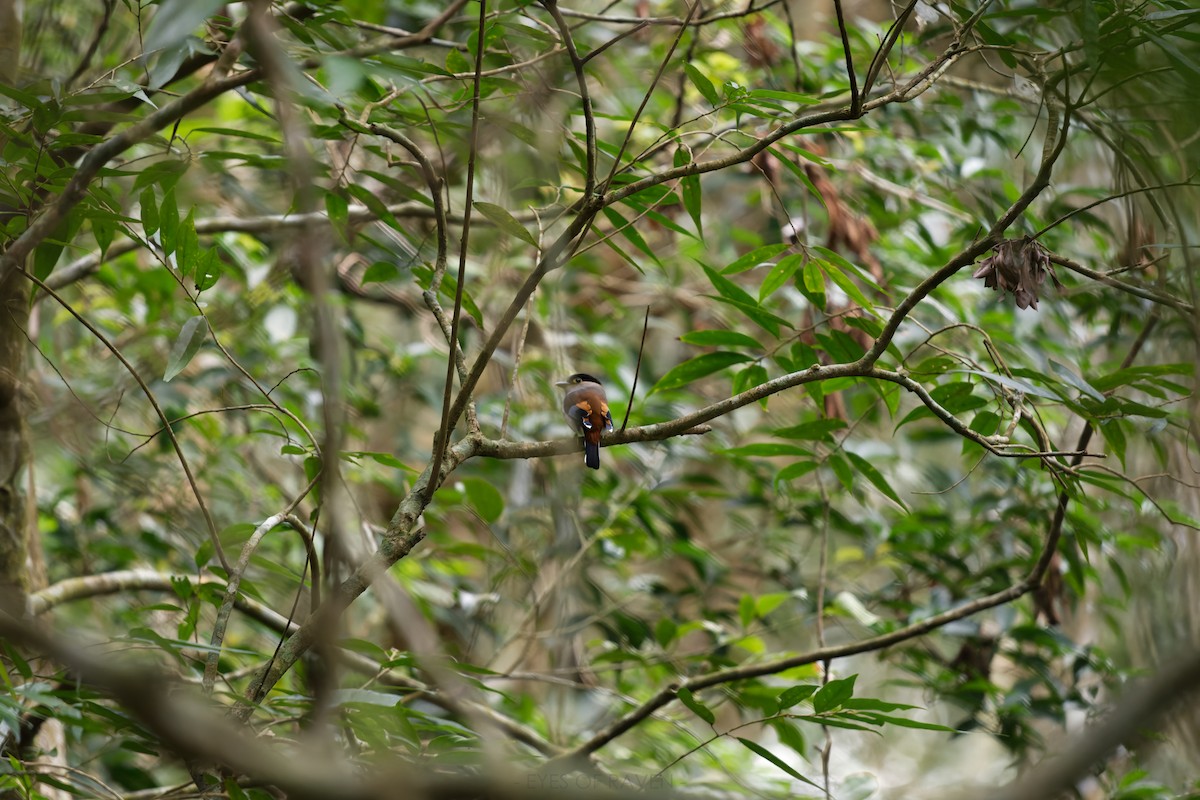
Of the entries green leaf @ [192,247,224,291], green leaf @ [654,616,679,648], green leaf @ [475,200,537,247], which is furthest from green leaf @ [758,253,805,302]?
green leaf @ [654,616,679,648]

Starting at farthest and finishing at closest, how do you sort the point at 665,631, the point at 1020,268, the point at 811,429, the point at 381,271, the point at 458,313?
the point at 665,631
the point at 381,271
the point at 811,429
the point at 1020,268
the point at 458,313

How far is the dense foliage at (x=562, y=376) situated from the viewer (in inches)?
54.6

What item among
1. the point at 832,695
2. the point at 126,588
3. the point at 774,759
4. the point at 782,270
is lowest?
the point at 774,759

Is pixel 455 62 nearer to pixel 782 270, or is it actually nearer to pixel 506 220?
pixel 506 220

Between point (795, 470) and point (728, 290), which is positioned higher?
point (728, 290)

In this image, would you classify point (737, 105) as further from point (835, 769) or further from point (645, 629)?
point (835, 769)

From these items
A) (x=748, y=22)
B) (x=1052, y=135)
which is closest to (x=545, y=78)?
(x=1052, y=135)

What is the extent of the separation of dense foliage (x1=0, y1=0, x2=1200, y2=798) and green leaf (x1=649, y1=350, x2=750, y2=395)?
0.04 feet

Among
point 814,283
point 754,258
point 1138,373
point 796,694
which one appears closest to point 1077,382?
point 1138,373

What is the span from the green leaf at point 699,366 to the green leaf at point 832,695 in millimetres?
627

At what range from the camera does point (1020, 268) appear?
1.43 m

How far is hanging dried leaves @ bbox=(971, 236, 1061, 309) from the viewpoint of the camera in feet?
4.71

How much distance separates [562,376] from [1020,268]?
2.22 metres

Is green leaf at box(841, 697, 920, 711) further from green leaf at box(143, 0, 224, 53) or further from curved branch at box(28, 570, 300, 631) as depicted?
green leaf at box(143, 0, 224, 53)
